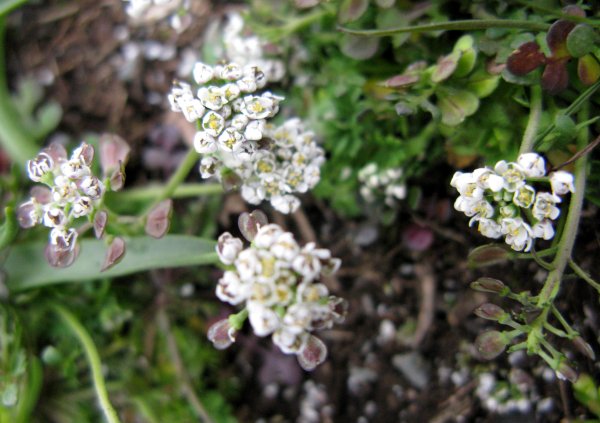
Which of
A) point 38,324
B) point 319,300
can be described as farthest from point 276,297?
point 38,324

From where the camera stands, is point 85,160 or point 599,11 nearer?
point 85,160

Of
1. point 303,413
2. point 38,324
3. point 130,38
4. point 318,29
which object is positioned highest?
point 318,29

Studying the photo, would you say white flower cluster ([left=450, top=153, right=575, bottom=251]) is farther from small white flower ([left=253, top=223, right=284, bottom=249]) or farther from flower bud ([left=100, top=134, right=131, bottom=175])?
flower bud ([left=100, top=134, right=131, bottom=175])

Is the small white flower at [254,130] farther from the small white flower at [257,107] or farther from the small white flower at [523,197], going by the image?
the small white flower at [523,197]

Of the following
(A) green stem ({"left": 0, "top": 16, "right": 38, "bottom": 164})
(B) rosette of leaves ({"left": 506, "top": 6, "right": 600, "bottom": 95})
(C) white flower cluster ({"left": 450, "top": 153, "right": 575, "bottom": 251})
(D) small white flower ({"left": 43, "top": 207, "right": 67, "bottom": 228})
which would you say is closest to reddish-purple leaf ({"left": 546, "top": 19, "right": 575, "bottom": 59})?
(B) rosette of leaves ({"left": 506, "top": 6, "right": 600, "bottom": 95})

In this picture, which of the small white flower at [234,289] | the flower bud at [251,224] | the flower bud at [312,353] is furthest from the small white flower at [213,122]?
the flower bud at [312,353]

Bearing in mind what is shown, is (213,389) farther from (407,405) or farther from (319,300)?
(319,300)
